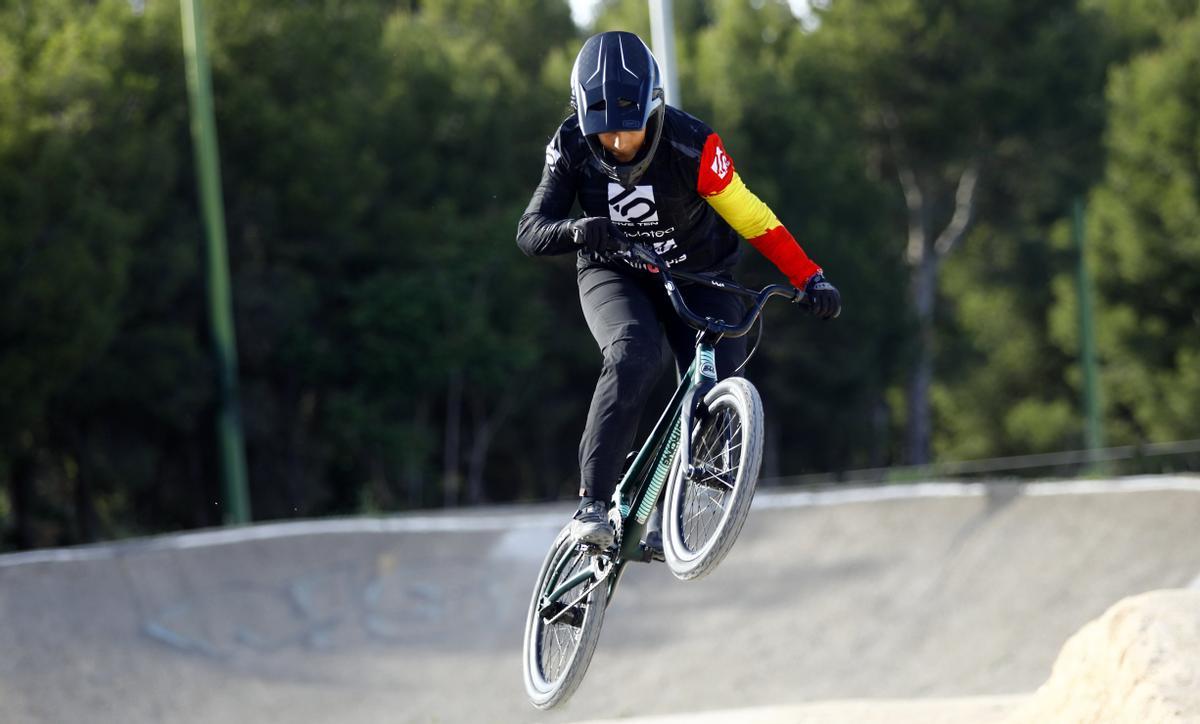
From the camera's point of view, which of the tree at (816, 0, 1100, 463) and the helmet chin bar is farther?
the tree at (816, 0, 1100, 463)

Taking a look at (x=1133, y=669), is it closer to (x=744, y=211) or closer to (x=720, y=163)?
(x=744, y=211)

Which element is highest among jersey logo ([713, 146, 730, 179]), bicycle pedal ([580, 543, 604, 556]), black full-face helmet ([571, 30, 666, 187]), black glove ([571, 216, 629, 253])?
black full-face helmet ([571, 30, 666, 187])

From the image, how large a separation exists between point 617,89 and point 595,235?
614mm

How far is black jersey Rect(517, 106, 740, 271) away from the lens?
6270 mm

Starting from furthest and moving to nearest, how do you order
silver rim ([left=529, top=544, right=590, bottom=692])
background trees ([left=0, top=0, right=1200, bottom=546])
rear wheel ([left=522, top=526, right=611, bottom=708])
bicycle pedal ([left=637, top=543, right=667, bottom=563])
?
background trees ([left=0, top=0, right=1200, bottom=546]) → silver rim ([left=529, top=544, right=590, bottom=692]) → rear wheel ([left=522, top=526, right=611, bottom=708]) → bicycle pedal ([left=637, top=543, right=667, bottom=563])

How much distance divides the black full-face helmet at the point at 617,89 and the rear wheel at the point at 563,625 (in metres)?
1.92

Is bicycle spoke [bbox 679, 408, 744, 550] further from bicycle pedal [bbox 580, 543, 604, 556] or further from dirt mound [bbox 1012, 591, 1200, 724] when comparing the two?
dirt mound [bbox 1012, 591, 1200, 724]

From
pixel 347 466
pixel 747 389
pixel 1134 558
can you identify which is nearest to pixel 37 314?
pixel 347 466

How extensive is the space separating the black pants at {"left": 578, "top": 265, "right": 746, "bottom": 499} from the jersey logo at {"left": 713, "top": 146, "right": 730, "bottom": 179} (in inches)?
21.5

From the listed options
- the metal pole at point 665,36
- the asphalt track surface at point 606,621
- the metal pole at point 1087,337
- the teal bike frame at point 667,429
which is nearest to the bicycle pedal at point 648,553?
the teal bike frame at point 667,429

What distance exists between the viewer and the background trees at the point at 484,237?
2167cm

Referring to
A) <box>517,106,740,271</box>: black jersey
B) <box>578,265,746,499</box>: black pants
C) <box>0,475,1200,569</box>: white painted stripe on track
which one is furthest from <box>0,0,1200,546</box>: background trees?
<box>578,265,746,499</box>: black pants

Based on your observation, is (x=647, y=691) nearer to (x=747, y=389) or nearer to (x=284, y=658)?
(x=284, y=658)

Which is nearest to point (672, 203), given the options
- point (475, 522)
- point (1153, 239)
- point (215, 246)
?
point (475, 522)
